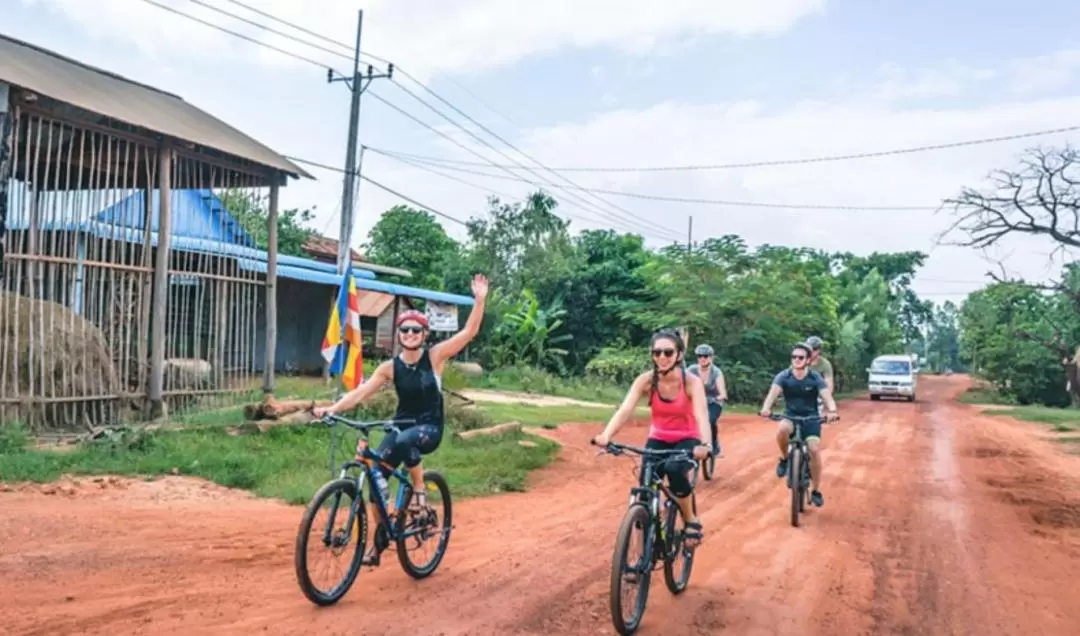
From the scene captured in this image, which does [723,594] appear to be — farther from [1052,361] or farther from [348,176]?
[1052,361]

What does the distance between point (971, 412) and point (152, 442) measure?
87.3 ft

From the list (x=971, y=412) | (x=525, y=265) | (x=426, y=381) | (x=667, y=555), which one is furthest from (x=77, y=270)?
(x=971, y=412)

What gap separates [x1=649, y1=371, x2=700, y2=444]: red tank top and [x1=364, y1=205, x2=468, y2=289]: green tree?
122 feet

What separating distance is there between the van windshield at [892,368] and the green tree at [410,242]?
785 inches

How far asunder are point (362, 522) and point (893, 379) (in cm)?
3231

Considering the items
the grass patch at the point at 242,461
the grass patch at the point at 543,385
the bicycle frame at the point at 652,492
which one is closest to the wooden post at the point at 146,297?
the grass patch at the point at 242,461

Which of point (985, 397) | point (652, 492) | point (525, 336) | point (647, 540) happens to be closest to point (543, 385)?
point (525, 336)

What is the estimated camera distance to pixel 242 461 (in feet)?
33.2

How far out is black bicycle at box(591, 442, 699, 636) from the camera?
199 inches

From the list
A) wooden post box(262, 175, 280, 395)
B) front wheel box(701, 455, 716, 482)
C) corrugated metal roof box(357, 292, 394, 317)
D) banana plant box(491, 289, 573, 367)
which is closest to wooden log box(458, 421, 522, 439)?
front wheel box(701, 455, 716, 482)

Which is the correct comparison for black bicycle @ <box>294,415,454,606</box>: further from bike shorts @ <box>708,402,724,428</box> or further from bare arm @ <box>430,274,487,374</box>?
bike shorts @ <box>708,402,724,428</box>

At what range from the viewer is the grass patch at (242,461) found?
30.8 ft

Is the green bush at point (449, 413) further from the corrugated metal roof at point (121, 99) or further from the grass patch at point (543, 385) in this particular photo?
the grass patch at point (543, 385)

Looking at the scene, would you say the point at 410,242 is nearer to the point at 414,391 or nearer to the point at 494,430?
the point at 494,430
